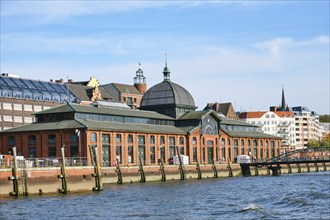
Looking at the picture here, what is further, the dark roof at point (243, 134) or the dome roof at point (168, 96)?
the dark roof at point (243, 134)

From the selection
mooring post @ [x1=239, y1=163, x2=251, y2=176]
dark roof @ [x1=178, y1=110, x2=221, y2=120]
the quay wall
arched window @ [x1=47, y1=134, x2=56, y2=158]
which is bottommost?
mooring post @ [x1=239, y1=163, x2=251, y2=176]

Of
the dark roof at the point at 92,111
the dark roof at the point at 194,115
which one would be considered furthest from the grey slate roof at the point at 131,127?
the dark roof at the point at 194,115

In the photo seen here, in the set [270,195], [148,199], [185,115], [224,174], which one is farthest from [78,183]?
[185,115]

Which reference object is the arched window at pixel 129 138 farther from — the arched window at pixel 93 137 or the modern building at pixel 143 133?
the arched window at pixel 93 137

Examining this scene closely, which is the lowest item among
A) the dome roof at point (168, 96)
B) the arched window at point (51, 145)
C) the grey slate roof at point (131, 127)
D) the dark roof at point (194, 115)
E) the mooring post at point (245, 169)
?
the mooring post at point (245, 169)

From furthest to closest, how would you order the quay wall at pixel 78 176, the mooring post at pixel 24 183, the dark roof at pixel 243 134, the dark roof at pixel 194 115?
the dark roof at pixel 243 134, the dark roof at pixel 194 115, the mooring post at pixel 24 183, the quay wall at pixel 78 176

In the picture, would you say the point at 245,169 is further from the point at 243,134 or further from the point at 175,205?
the point at 175,205

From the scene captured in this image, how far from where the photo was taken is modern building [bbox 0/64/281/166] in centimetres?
11681

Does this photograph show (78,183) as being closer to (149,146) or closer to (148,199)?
(148,199)

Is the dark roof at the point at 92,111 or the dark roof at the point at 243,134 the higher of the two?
the dark roof at the point at 92,111

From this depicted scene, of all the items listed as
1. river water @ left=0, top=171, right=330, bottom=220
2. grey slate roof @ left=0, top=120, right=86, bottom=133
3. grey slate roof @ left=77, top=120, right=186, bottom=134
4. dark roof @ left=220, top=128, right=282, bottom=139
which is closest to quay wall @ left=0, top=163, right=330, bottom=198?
river water @ left=0, top=171, right=330, bottom=220

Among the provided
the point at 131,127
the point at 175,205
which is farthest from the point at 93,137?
the point at 175,205

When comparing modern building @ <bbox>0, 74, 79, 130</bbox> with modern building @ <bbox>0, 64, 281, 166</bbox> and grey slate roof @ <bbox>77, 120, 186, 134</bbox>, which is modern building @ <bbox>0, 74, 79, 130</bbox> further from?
grey slate roof @ <bbox>77, 120, 186, 134</bbox>

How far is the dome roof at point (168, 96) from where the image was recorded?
152125 mm
